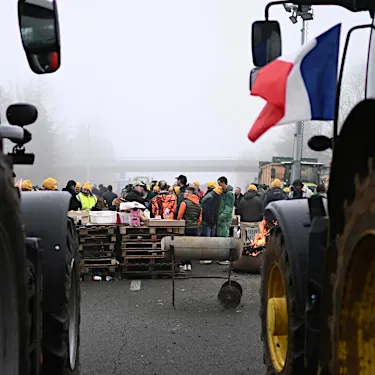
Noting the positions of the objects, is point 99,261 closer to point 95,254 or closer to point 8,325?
point 95,254

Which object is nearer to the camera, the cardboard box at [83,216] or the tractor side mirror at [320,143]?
the tractor side mirror at [320,143]

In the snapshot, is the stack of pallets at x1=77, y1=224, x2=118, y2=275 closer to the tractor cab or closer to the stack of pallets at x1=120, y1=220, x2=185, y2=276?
the stack of pallets at x1=120, y1=220, x2=185, y2=276

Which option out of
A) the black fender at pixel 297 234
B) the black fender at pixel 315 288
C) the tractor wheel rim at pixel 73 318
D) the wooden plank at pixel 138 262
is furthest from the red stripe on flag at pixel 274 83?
the wooden plank at pixel 138 262

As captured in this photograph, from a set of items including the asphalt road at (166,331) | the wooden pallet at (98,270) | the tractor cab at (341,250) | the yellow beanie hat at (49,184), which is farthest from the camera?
the yellow beanie hat at (49,184)

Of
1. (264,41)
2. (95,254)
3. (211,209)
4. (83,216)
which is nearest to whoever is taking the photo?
(264,41)

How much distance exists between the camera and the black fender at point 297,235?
3.57 metres

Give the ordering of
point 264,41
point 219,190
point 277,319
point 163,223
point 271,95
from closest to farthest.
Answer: point 271,95 → point 264,41 → point 277,319 → point 163,223 → point 219,190

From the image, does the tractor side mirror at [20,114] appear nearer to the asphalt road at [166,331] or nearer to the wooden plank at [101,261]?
the asphalt road at [166,331]

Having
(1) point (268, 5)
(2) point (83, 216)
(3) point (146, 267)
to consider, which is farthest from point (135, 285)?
(1) point (268, 5)

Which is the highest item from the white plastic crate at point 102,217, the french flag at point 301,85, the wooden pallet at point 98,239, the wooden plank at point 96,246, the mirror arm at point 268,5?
the mirror arm at point 268,5

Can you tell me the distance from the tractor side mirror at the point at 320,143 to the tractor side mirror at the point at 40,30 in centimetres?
153

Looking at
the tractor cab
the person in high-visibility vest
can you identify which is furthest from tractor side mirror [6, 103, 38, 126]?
the person in high-visibility vest

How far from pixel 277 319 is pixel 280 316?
3 cm

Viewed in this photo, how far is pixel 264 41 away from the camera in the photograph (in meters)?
3.37
